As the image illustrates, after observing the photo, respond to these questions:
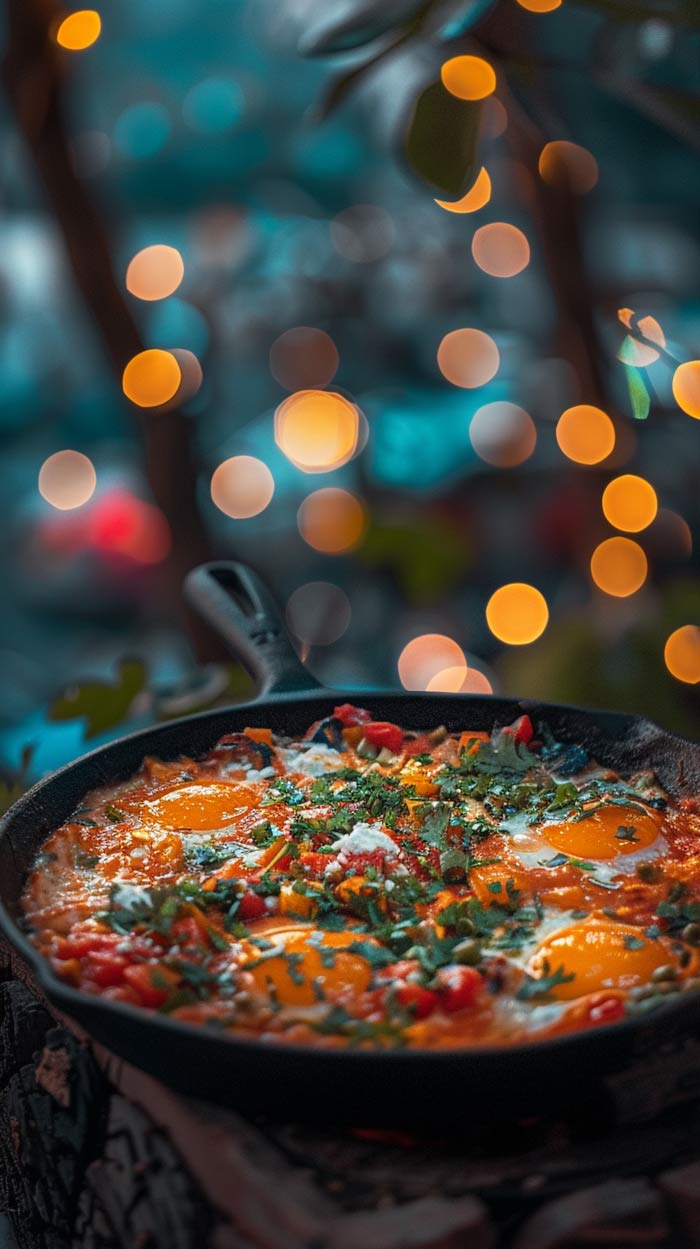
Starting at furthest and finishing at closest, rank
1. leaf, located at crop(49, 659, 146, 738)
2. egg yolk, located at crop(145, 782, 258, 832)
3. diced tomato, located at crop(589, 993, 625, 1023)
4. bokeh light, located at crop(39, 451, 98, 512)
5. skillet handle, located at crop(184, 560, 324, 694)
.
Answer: bokeh light, located at crop(39, 451, 98, 512), leaf, located at crop(49, 659, 146, 738), skillet handle, located at crop(184, 560, 324, 694), egg yolk, located at crop(145, 782, 258, 832), diced tomato, located at crop(589, 993, 625, 1023)

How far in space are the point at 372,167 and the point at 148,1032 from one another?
407cm

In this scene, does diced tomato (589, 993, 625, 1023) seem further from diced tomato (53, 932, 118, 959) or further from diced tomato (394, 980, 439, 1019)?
diced tomato (53, 932, 118, 959)

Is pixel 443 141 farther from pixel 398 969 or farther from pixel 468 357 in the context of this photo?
pixel 468 357

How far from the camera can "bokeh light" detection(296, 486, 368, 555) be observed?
375cm

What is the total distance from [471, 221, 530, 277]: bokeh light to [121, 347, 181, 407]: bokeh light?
1.70 m

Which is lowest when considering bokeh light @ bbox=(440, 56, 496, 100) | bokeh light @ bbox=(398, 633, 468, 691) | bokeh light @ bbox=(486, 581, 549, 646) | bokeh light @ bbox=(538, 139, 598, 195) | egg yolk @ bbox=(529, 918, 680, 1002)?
bokeh light @ bbox=(398, 633, 468, 691)

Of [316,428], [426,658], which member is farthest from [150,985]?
[316,428]

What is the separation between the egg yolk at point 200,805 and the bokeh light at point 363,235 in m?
2.78

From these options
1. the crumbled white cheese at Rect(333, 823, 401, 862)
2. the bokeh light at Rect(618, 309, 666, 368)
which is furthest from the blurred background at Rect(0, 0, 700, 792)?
the crumbled white cheese at Rect(333, 823, 401, 862)

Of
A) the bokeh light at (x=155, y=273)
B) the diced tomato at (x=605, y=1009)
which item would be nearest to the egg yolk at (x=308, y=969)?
the diced tomato at (x=605, y=1009)

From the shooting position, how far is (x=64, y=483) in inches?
184

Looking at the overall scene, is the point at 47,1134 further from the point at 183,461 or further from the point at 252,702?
the point at 183,461

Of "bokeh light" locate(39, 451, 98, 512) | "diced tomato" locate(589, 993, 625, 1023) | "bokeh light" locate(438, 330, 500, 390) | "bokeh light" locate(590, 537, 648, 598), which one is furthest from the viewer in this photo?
"bokeh light" locate(39, 451, 98, 512)

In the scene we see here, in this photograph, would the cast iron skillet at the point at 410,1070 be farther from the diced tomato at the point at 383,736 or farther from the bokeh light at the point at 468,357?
the bokeh light at the point at 468,357
